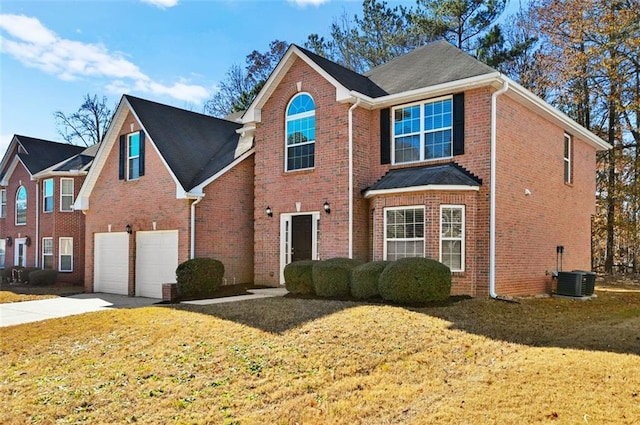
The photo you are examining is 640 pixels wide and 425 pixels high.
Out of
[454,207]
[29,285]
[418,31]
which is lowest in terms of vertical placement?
[29,285]

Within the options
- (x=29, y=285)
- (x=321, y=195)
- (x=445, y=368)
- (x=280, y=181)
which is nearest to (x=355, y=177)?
(x=321, y=195)

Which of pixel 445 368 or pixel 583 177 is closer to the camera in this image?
pixel 445 368

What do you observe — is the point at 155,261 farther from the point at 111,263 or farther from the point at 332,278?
the point at 332,278

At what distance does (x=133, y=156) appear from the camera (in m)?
17.7

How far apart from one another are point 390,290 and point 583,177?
12110 millimetres

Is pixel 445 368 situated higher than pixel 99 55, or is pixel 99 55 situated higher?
pixel 99 55

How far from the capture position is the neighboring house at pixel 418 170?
12.4m

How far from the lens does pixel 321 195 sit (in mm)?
14570

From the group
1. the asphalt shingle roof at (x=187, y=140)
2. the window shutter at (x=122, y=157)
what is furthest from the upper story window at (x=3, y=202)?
the asphalt shingle roof at (x=187, y=140)

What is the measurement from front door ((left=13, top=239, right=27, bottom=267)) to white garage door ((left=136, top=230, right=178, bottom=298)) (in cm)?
1277

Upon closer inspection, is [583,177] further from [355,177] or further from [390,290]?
[390,290]

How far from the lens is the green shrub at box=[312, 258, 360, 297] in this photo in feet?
38.8

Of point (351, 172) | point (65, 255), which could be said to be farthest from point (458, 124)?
point (65, 255)

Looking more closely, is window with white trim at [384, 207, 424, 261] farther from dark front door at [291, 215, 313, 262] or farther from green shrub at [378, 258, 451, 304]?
dark front door at [291, 215, 313, 262]
